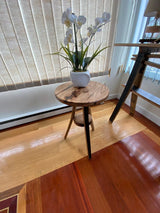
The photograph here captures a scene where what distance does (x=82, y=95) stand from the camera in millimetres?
723

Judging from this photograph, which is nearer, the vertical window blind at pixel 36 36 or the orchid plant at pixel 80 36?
the orchid plant at pixel 80 36

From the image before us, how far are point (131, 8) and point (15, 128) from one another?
2.06 m

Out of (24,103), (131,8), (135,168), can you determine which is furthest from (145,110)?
(24,103)

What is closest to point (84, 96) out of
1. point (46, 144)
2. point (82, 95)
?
point (82, 95)

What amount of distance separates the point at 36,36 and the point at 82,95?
76cm

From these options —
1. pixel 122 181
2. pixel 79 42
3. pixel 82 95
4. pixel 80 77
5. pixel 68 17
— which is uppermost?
pixel 68 17

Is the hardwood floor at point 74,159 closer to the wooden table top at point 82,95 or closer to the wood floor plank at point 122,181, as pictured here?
the wood floor plank at point 122,181

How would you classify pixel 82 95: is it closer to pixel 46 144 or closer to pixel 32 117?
pixel 46 144

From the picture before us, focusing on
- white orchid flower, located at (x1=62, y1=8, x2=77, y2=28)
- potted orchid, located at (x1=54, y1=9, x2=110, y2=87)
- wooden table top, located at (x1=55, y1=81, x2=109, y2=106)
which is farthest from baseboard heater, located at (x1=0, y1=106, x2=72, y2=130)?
white orchid flower, located at (x1=62, y1=8, x2=77, y2=28)

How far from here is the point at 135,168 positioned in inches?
33.5

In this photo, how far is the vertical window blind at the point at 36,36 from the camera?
0.81 m

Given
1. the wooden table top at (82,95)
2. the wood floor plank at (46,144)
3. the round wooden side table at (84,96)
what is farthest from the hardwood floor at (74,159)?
the wooden table top at (82,95)

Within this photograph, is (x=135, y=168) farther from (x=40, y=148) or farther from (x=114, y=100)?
(x=114, y=100)

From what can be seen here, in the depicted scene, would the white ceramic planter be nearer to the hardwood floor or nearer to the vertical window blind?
the vertical window blind
